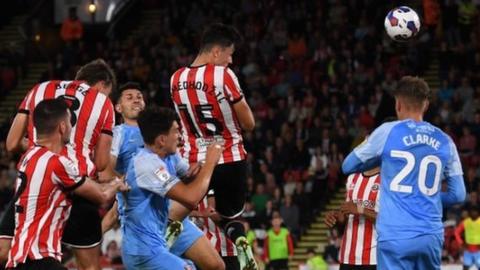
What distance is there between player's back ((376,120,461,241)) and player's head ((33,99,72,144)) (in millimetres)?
2572

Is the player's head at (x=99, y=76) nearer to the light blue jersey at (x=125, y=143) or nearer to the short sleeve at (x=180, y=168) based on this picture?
the light blue jersey at (x=125, y=143)

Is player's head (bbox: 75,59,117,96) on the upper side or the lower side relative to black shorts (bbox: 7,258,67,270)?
upper

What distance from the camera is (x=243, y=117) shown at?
1169 centimetres

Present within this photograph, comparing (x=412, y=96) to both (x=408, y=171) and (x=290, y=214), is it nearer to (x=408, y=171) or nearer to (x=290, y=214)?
(x=408, y=171)

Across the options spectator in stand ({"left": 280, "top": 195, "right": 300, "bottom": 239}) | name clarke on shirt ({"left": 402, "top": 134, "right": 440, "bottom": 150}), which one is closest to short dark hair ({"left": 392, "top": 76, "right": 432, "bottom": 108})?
name clarke on shirt ({"left": 402, "top": 134, "right": 440, "bottom": 150})

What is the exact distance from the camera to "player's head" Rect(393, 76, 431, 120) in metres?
10.1

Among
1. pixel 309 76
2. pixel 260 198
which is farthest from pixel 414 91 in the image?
pixel 309 76

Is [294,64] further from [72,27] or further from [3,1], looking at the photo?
[3,1]

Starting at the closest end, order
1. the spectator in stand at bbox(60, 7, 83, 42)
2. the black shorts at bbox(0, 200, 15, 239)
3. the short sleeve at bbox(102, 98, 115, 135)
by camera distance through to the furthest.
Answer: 1. the black shorts at bbox(0, 200, 15, 239)
2. the short sleeve at bbox(102, 98, 115, 135)
3. the spectator in stand at bbox(60, 7, 83, 42)

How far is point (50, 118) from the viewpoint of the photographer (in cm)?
938

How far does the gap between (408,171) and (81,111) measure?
9.67ft

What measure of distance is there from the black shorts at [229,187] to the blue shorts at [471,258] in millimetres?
11250

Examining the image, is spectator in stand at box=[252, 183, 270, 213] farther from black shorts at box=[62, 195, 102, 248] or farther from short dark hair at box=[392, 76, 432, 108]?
short dark hair at box=[392, 76, 432, 108]

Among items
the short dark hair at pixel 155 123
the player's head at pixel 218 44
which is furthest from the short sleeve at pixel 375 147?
the player's head at pixel 218 44
